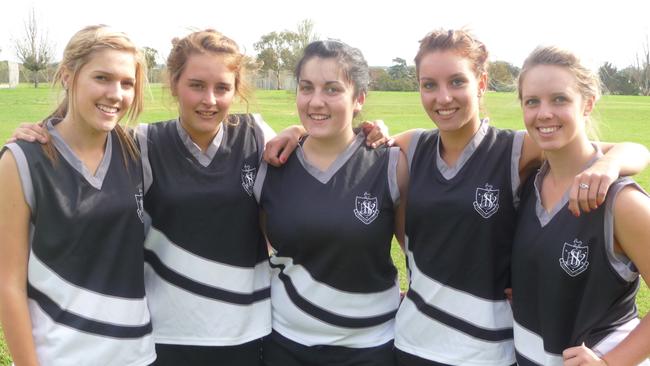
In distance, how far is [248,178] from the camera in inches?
129

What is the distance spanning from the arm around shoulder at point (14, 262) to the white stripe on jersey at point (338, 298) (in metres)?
1.19

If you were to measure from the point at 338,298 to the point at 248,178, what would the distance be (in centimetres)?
75

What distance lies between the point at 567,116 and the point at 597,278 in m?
0.66

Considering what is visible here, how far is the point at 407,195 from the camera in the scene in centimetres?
311

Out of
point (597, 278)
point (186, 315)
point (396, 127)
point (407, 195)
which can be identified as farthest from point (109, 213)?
point (396, 127)

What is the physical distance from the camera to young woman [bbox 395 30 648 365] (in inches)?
116

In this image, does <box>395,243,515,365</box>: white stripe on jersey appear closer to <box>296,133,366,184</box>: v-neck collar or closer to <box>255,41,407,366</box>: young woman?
<box>255,41,407,366</box>: young woman

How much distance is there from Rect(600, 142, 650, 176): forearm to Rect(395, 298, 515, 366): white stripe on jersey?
925 mm

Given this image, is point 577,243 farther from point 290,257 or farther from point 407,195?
point 290,257

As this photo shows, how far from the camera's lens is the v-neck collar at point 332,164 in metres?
3.18

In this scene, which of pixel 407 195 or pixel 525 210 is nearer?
pixel 525 210

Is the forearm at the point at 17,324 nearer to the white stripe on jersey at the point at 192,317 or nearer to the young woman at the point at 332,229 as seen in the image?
the white stripe on jersey at the point at 192,317

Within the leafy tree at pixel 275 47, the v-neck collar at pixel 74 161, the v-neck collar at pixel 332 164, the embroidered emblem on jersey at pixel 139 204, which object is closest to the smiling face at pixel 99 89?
the v-neck collar at pixel 74 161

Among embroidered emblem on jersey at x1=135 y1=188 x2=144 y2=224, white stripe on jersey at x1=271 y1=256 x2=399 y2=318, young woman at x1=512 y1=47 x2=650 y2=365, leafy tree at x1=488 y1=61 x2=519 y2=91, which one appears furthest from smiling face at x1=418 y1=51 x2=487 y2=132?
embroidered emblem on jersey at x1=135 y1=188 x2=144 y2=224
